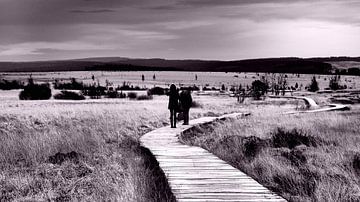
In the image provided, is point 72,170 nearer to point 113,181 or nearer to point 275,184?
point 113,181

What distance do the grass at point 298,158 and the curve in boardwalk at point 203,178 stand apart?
0.93 metres

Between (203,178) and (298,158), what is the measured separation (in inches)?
154

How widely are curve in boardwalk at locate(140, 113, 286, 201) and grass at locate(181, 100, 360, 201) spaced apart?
36.4 inches

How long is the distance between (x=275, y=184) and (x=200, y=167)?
1.50 meters

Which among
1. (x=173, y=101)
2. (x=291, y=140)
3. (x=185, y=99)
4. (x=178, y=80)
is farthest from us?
(x=178, y=80)

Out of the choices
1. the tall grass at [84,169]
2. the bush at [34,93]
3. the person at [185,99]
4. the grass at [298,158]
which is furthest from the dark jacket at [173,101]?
the bush at [34,93]

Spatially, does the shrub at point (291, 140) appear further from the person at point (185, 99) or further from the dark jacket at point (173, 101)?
the person at point (185, 99)

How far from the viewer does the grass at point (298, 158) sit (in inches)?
299

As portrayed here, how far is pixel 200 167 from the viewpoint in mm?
7988

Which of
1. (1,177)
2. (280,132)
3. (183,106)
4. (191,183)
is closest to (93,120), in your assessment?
(183,106)

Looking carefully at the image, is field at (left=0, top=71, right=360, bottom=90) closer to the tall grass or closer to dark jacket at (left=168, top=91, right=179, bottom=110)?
dark jacket at (left=168, top=91, right=179, bottom=110)

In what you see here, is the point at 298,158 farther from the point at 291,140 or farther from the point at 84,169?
the point at 84,169

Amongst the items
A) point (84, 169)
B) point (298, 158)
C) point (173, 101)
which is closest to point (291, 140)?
point (298, 158)

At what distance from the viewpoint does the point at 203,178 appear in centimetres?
709
